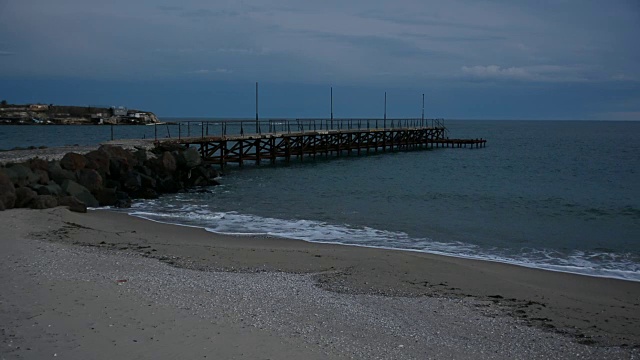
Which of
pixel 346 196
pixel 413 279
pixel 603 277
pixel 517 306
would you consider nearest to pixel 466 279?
pixel 413 279

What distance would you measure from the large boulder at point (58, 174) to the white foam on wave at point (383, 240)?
8.09ft

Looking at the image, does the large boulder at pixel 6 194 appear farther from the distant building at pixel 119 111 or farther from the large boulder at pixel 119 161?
the distant building at pixel 119 111

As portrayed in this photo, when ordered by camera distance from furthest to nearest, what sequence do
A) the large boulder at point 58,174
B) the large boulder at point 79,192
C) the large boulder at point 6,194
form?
the large boulder at point 58,174
the large boulder at point 79,192
the large boulder at point 6,194

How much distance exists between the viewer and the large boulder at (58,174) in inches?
747

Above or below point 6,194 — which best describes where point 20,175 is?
above

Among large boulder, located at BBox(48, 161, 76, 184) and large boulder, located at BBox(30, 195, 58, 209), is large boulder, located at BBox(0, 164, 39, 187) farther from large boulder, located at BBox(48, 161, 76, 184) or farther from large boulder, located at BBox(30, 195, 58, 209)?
large boulder, located at BBox(30, 195, 58, 209)

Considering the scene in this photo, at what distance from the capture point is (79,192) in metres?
18.2

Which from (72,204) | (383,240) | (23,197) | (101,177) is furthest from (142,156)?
(383,240)

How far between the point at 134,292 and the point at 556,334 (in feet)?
17.7

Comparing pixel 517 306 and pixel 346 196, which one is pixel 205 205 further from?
pixel 517 306

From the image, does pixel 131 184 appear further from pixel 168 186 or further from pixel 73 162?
pixel 168 186

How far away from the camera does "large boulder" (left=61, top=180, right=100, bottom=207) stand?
702 inches

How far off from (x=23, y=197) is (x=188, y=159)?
449 inches

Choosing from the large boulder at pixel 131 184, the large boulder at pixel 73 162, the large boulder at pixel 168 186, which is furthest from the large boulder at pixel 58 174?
the large boulder at pixel 168 186
